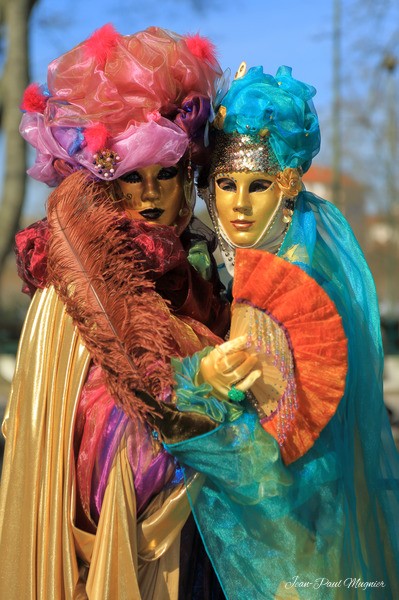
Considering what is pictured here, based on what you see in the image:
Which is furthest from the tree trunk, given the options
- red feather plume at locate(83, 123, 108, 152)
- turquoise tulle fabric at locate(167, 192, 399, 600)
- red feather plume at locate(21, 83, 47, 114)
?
turquoise tulle fabric at locate(167, 192, 399, 600)

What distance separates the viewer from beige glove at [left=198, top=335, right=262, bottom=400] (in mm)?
2498

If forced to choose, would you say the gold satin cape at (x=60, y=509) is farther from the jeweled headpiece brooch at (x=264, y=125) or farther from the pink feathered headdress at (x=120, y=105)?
the jeweled headpiece brooch at (x=264, y=125)

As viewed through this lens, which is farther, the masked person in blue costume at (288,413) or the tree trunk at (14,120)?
the tree trunk at (14,120)

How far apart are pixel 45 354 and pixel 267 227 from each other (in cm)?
83

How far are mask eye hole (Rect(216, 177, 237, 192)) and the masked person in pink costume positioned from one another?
0.14 m

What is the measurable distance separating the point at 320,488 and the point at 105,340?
77cm

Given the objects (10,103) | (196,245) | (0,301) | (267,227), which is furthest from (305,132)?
(0,301)

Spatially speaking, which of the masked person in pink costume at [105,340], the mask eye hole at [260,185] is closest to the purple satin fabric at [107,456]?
the masked person in pink costume at [105,340]

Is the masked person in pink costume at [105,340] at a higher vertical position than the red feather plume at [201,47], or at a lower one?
lower

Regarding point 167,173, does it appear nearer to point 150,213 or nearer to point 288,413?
point 150,213

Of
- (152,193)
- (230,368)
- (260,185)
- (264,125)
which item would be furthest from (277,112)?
(230,368)

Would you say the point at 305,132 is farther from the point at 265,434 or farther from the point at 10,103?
the point at 10,103

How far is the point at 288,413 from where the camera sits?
8.55 feet

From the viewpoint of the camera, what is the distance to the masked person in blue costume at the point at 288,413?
8.41 ft
